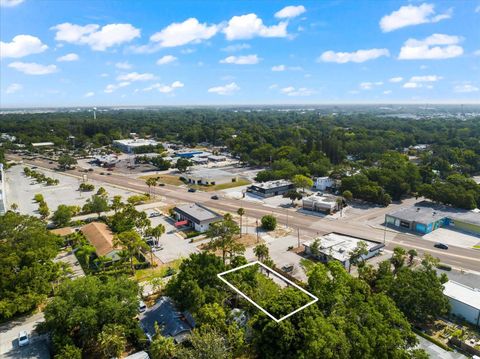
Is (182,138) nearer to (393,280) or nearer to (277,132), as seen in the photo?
(277,132)

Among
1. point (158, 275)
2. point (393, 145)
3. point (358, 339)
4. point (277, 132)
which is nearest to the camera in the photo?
point (358, 339)

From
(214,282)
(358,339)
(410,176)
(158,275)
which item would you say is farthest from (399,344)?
(410,176)

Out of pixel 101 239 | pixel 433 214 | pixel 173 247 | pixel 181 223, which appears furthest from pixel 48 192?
pixel 433 214

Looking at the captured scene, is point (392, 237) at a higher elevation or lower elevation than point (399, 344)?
lower

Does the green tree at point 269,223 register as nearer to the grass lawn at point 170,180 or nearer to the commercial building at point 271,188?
the commercial building at point 271,188

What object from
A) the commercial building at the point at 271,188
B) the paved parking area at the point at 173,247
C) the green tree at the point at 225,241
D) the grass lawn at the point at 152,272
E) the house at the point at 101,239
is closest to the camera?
the grass lawn at the point at 152,272

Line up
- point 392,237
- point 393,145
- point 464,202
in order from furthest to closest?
1. point 393,145
2. point 464,202
3. point 392,237

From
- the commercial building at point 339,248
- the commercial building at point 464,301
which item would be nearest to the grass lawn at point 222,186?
the commercial building at point 339,248
